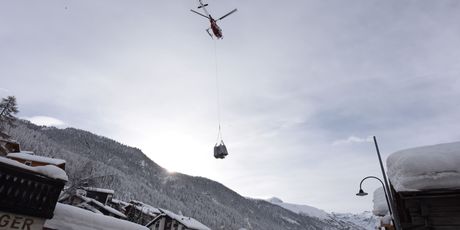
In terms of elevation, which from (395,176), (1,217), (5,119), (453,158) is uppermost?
(5,119)

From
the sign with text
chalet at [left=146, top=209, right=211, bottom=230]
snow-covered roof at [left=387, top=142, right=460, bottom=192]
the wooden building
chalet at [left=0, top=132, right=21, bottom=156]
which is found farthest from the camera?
chalet at [left=146, top=209, right=211, bottom=230]

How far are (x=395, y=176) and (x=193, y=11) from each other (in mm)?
22159

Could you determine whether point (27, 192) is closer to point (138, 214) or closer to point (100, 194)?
point (100, 194)

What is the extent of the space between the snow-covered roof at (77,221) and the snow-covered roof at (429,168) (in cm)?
767

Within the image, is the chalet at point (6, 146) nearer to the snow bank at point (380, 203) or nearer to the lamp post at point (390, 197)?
the snow bank at point (380, 203)

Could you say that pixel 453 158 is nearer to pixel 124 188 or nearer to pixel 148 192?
pixel 124 188

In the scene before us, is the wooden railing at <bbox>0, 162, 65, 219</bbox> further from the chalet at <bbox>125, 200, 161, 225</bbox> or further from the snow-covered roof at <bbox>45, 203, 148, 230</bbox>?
the chalet at <bbox>125, 200, 161, 225</bbox>

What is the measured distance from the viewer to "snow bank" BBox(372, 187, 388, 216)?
17292 millimetres

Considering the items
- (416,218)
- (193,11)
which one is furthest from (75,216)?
(193,11)

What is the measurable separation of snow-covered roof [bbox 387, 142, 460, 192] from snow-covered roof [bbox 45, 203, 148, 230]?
7.67 meters

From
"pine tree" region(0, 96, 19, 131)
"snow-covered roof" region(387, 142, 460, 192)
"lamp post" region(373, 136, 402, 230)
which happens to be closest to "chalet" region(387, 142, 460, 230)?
"snow-covered roof" region(387, 142, 460, 192)

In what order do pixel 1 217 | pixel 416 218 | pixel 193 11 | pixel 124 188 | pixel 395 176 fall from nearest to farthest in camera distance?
1. pixel 1 217
2. pixel 395 176
3. pixel 416 218
4. pixel 193 11
5. pixel 124 188

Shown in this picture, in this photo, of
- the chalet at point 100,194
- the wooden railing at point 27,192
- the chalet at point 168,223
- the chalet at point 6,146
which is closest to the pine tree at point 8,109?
the chalet at point 6,146

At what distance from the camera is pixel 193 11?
25797 millimetres
